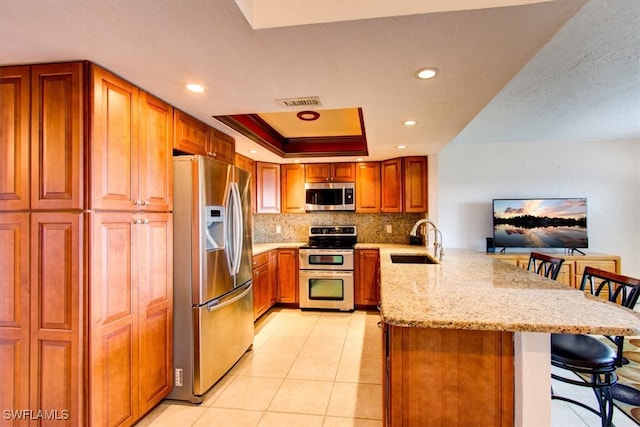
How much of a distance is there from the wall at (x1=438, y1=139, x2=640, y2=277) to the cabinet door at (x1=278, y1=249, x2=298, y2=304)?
2.32m

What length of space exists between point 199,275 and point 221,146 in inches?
50.7

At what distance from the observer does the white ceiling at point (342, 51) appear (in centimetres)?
121

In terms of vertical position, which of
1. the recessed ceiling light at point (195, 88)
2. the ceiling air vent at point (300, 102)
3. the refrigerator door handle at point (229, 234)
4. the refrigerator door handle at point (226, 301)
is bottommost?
the refrigerator door handle at point (226, 301)

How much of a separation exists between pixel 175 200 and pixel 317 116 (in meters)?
1.73

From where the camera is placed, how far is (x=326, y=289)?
4238 mm

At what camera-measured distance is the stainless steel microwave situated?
4535mm

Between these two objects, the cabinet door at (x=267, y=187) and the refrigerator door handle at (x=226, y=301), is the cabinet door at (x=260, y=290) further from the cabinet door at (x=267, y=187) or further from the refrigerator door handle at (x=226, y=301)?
the cabinet door at (x=267, y=187)

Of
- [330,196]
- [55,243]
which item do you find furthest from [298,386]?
[330,196]

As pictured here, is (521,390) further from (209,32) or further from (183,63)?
(183,63)

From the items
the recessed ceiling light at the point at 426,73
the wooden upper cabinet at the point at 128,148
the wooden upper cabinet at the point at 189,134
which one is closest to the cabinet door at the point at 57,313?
the wooden upper cabinet at the point at 128,148

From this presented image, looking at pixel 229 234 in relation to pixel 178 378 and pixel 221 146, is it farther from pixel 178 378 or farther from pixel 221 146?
pixel 178 378

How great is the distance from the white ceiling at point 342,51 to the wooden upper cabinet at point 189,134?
0.10m

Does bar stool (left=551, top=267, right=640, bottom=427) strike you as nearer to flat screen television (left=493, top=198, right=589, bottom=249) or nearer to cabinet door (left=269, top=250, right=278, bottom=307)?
flat screen television (left=493, top=198, right=589, bottom=249)

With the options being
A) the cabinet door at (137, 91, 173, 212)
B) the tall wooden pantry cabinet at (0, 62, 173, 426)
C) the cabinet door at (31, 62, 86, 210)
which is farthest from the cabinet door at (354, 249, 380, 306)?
the cabinet door at (31, 62, 86, 210)
